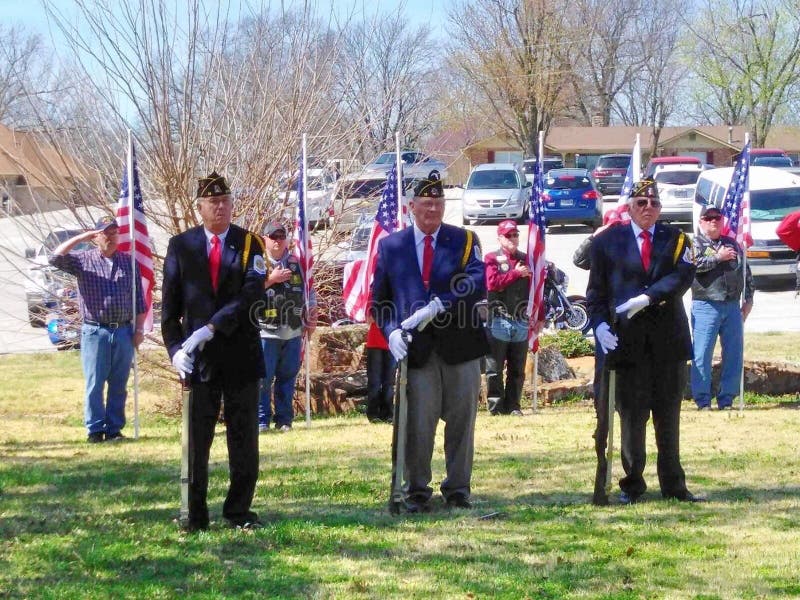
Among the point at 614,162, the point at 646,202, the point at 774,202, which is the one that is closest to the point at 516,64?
the point at 614,162

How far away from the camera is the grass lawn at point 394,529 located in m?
5.62

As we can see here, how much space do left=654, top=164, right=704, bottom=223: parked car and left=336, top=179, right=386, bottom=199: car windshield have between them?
19.6 meters

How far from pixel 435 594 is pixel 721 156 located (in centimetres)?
6530

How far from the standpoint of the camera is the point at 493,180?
34.0 m

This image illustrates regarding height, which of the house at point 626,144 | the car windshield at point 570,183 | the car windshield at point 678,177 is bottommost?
the car windshield at point 570,183

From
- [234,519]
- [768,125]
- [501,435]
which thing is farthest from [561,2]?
[234,519]

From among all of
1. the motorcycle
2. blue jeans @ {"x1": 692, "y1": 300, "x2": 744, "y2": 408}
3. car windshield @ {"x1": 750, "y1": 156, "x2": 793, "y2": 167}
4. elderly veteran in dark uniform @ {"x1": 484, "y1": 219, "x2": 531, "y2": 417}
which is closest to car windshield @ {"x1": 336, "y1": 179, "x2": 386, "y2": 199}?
elderly veteran in dark uniform @ {"x1": 484, "y1": 219, "x2": 531, "y2": 417}

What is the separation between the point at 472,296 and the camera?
7254 mm

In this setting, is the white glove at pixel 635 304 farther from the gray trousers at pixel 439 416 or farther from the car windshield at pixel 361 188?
the car windshield at pixel 361 188

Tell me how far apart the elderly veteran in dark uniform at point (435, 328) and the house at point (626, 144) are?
183 ft

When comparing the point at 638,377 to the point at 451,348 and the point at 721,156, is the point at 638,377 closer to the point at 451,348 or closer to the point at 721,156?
the point at 451,348

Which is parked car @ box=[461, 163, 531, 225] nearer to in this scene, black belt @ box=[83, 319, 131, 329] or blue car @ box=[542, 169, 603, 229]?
blue car @ box=[542, 169, 603, 229]

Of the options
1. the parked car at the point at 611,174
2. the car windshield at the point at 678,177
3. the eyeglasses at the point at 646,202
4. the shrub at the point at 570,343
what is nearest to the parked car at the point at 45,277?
the shrub at the point at 570,343

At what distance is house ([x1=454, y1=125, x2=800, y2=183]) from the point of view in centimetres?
6450
